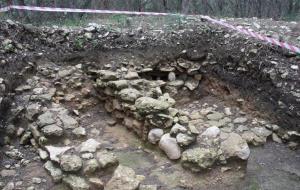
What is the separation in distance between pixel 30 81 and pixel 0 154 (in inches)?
55.4

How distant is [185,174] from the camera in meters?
4.16

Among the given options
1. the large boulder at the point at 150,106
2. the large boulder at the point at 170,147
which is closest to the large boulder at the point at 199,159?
the large boulder at the point at 170,147

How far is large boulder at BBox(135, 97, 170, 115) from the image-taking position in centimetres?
467

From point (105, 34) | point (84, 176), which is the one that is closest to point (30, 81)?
point (105, 34)

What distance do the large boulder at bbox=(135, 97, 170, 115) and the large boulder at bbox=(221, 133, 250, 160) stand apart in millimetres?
870

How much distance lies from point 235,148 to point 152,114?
3.59ft

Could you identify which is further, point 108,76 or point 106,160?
point 108,76

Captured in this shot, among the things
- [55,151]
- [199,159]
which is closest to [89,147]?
[55,151]

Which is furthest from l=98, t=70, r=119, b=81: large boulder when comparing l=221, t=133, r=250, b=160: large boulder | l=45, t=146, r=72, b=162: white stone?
l=221, t=133, r=250, b=160: large boulder

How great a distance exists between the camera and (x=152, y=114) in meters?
4.66

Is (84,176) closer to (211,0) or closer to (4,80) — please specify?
(4,80)

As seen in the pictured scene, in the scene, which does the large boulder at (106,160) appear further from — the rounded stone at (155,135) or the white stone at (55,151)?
the rounded stone at (155,135)

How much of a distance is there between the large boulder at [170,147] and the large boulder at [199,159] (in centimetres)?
13

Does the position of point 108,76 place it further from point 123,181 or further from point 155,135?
point 123,181
